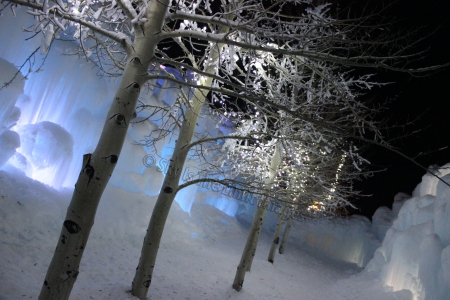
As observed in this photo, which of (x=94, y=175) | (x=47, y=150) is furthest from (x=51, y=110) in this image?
(x=94, y=175)

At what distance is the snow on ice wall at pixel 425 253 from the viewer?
288 inches

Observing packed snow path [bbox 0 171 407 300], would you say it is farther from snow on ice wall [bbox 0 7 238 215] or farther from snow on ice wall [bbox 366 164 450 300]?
snow on ice wall [bbox 0 7 238 215]

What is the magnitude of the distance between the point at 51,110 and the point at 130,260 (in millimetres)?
6759

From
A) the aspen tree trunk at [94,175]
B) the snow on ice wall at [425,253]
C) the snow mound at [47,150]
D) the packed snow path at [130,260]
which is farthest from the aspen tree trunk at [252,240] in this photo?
the snow mound at [47,150]

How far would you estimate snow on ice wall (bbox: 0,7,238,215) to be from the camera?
927 centimetres

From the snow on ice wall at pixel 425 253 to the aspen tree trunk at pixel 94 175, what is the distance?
23.4 ft

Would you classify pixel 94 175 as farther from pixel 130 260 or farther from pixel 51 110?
pixel 51 110

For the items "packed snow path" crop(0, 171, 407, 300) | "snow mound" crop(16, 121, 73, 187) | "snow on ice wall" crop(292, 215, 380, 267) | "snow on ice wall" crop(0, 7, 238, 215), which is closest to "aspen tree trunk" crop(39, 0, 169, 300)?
"packed snow path" crop(0, 171, 407, 300)

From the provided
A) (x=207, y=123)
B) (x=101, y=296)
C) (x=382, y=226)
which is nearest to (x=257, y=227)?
(x=101, y=296)

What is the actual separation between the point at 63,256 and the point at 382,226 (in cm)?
2396

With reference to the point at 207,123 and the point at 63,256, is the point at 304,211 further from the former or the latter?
the point at 207,123

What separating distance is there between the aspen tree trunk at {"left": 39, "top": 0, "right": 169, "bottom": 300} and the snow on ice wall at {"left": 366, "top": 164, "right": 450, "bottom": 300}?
713cm

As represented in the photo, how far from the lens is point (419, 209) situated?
1073 cm

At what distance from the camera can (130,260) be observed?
880 cm
